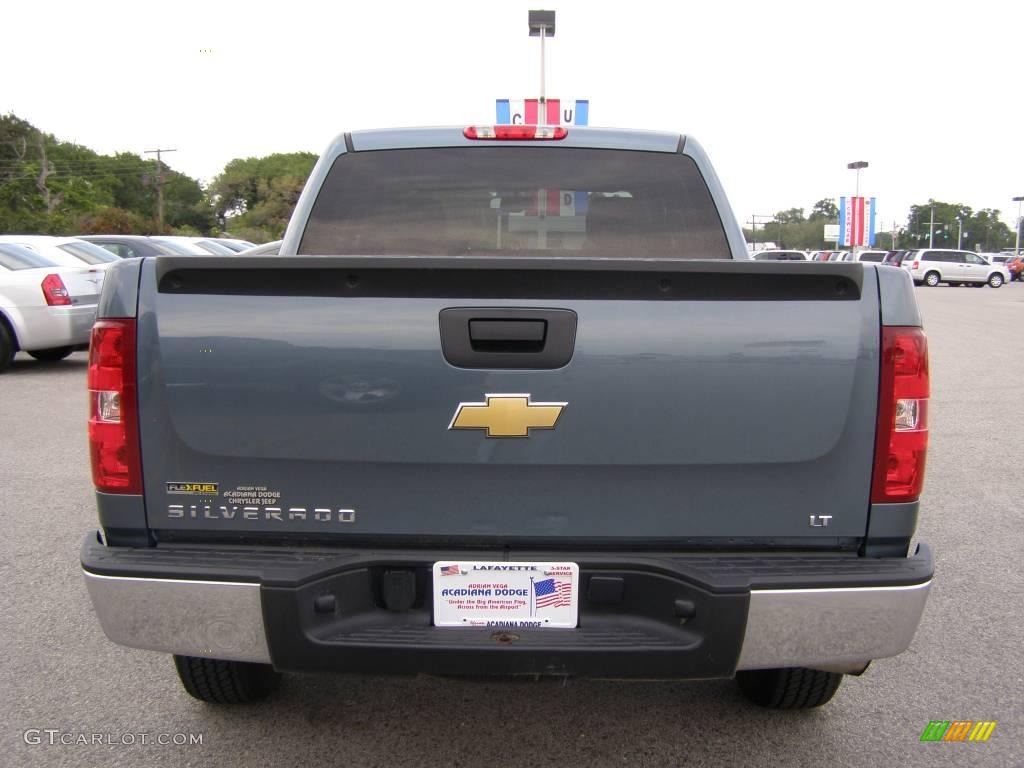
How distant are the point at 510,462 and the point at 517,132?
178 centimetres

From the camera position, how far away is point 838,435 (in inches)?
87.4

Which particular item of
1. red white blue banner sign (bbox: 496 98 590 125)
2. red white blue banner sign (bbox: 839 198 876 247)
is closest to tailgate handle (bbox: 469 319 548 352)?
red white blue banner sign (bbox: 496 98 590 125)

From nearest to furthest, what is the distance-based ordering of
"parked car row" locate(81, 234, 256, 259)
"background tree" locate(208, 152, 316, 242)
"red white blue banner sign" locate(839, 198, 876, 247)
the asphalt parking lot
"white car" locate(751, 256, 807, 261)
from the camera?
"white car" locate(751, 256, 807, 261), the asphalt parking lot, "parked car row" locate(81, 234, 256, 259), "red white blue banner sign" locate(839, 198, 876, 247), "background tree" locate(208, 152, 316, 242)

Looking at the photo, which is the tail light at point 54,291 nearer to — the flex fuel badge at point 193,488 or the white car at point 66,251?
the white car at point 66,251

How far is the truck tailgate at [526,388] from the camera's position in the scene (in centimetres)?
218

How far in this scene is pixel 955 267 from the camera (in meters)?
43.2

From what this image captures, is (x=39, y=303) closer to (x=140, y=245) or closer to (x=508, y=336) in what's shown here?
(x=140, y=245)

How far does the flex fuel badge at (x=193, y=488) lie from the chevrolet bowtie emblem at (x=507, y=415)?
0.67 m

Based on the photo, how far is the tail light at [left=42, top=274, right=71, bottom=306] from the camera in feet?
34.2

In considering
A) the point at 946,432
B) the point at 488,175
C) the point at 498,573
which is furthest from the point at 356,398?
the point at 946,432

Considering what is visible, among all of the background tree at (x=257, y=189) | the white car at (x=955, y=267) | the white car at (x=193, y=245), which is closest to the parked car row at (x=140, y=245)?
the white car at (x=193, y=245)

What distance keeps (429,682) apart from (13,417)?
6758 mm

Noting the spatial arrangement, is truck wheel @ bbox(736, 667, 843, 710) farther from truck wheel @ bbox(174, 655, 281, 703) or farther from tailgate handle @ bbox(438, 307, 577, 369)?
truck wheel @ bbox(174, 655, 281, 703)

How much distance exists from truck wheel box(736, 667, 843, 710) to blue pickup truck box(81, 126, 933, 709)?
1.98ft
